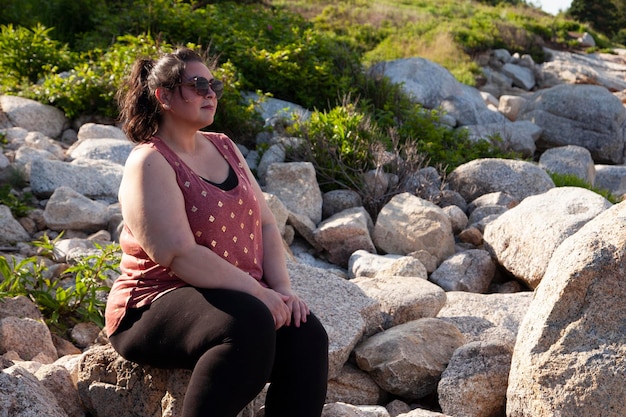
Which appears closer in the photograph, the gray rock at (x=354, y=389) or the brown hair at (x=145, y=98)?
the brown hair at (x=145, y=98)

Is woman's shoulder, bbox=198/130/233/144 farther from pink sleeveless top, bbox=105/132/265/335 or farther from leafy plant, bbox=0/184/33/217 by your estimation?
leafy plant, bbox=0/184/33/217

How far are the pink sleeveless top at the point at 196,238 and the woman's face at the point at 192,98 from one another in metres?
0.13

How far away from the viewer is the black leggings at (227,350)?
2619 millimetres

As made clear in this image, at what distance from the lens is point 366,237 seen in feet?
21.5

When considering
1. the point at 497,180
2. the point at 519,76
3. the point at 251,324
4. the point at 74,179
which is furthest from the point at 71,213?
the point at 519,76

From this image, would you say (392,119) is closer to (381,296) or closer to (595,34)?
(381,296)

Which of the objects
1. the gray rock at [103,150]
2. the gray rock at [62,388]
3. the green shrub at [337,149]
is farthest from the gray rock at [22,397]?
the green shrub at [337,149]

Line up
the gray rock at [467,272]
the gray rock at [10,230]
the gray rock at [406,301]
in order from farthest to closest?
the gray rock at [467,272] → the gray rock at [10,230] → the gray rock at [406,301]

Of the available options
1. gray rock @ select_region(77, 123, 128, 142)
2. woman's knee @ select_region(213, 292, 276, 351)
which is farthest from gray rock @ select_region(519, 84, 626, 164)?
woman's knee @ select_region(213, 292, 276, 351)

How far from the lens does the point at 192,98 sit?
310 centimetres

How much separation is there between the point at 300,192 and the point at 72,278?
7.97ft

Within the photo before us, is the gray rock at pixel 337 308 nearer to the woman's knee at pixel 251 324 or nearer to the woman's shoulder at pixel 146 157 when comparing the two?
the woman's knee at pixel 251 324

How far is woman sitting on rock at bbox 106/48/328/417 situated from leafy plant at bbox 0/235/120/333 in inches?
55.9

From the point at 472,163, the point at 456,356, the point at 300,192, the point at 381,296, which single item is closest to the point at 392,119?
the point at 472,163
